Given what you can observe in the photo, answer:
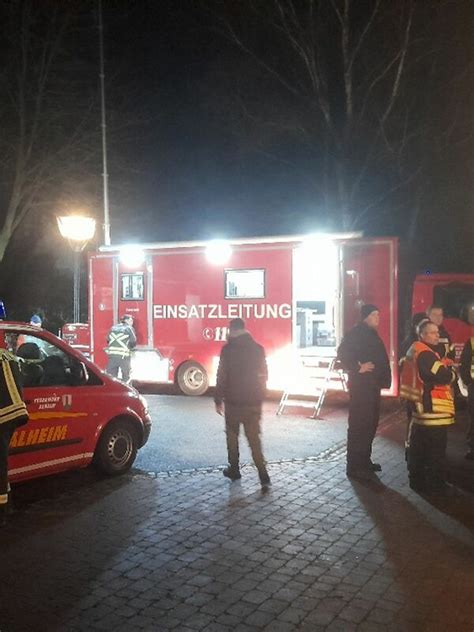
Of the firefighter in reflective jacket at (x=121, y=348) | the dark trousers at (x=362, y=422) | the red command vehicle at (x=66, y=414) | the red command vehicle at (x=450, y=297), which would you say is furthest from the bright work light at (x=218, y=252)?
the dark trousers at (x=362, y=422)

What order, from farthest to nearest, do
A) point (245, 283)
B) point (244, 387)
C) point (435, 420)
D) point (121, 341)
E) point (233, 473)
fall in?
point (245, 283), point (121, 341), point (233, 473), point (244, 387), point (435, 420)

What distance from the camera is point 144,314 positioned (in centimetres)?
1275

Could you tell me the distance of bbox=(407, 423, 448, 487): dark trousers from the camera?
6.24 metres

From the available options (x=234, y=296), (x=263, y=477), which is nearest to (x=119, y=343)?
(x=234, y=296)

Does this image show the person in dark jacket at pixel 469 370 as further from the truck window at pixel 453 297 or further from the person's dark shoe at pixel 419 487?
the truck window at pixel 453 297

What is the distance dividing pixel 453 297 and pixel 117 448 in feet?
22.5

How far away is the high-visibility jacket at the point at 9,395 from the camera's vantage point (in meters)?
5.32

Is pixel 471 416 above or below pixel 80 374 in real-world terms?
below

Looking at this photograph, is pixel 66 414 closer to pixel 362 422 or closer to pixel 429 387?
pixel 362 422

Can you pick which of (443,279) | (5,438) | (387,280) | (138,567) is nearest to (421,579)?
(138,567)

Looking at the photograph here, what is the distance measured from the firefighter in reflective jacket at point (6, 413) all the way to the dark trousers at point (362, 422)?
333cm

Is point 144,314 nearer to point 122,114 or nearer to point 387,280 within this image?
point 387,280

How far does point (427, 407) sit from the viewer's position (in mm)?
6141

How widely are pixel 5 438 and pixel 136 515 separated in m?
1.31
